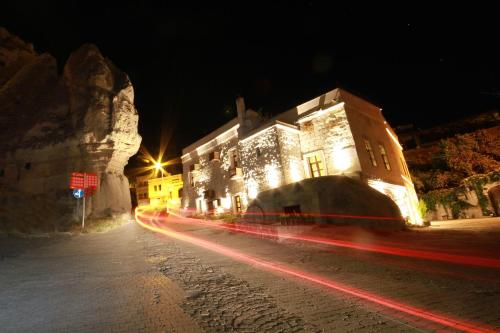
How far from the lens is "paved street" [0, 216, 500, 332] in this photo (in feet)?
14.5

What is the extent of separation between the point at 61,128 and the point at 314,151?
22.0m

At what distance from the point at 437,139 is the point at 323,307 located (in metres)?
31.6

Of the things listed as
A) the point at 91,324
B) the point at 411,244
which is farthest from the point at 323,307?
the point at 411,244

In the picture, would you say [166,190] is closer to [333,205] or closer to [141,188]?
[141,188]

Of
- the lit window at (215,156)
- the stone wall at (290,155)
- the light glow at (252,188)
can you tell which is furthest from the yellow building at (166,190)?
the stone wall at (290,155)

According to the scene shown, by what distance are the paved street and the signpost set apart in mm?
9605

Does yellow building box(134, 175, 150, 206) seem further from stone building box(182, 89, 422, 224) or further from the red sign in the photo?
stone building box(182, 89, 422, 224)

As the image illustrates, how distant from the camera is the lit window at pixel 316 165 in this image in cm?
1928

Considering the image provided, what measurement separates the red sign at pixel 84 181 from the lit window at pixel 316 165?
17878mm

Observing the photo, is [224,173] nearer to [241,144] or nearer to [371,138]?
[241,144]

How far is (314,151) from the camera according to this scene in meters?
19.6

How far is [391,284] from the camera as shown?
620 cm

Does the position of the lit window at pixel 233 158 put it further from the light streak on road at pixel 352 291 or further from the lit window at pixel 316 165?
the light streak on road at pixel 352 291

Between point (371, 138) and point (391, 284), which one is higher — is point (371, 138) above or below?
above
